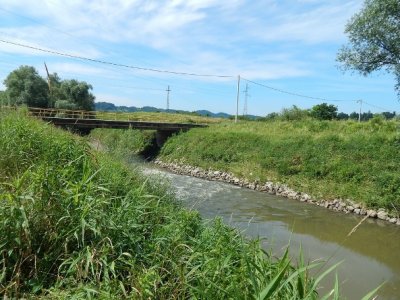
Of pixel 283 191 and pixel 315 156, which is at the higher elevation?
pixel 315 156

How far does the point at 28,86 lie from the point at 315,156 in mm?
39973

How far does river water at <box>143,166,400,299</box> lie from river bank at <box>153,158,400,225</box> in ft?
1.87

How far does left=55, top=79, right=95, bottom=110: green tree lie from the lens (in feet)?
176

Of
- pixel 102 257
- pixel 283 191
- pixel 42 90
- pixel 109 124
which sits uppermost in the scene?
pixel 42 90

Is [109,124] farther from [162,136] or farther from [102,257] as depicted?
[102,257]

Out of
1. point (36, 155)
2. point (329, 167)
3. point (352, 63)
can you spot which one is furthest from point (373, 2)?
point (36, 155)

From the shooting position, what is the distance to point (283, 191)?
20.5 meters

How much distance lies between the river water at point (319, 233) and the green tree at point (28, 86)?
3601 cm

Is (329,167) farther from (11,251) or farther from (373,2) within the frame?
(11,251)

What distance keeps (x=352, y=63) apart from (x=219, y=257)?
20417 millimetres

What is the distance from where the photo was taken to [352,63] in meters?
21.7

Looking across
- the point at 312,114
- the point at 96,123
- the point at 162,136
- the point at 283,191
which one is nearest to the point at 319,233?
the point at 283,191

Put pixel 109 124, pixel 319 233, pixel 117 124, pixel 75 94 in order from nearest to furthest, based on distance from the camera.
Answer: pixel 319 233 < pixel 109 124 < pixel 117 124 < pixel 75 94

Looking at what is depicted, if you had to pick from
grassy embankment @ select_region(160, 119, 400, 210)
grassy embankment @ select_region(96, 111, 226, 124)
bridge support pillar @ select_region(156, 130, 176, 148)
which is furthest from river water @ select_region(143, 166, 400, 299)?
grassy embankment @ select_region(96, 111, 226, 124)
